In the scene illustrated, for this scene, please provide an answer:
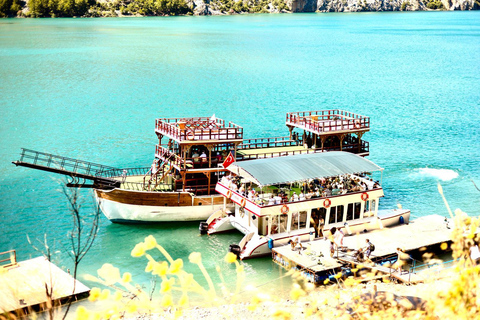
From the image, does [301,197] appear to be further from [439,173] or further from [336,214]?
[439,173]

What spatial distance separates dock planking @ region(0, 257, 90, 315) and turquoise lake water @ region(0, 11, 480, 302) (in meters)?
3.26

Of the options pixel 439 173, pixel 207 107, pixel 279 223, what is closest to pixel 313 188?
pixel 279 223

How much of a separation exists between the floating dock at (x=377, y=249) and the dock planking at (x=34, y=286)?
11582 mm

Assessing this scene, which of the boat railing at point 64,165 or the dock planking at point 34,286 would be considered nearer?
the dock planking at point 34,286

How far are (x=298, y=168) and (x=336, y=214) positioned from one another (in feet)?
13.1

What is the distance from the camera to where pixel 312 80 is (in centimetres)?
10556

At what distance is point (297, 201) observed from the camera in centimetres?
3500

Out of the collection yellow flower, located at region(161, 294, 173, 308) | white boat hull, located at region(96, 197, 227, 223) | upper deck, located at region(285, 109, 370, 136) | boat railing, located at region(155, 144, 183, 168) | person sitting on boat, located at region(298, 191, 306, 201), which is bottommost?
white boat hull, located at region(96, 197, 227, 223)

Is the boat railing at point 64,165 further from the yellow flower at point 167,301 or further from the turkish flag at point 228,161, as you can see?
the yellow flower at point 167,301

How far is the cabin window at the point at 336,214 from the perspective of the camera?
36.4 m

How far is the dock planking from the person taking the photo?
25859 mm

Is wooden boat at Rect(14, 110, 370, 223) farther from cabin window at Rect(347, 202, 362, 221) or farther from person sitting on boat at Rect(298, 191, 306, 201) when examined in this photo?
cabin window at Rect(347, 202, 362, 221)

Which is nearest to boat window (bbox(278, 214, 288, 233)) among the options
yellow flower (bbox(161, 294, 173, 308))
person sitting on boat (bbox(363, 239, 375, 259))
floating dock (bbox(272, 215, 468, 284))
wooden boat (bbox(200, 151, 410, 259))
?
wooden boat (bbox(200, 151, 410, 259))

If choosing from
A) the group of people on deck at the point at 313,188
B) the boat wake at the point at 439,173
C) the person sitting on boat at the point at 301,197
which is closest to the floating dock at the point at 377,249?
the person sitting on boat at the point at 301,197
